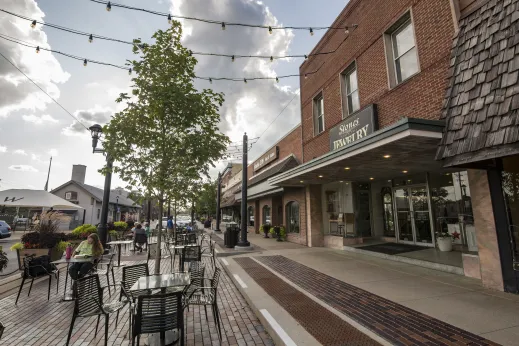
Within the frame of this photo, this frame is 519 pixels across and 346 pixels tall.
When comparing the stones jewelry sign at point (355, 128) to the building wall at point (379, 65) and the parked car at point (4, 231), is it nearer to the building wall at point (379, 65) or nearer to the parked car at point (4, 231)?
the building wall at point (379, 65)

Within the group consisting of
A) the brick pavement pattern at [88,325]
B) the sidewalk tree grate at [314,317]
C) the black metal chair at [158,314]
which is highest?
the black metal chair at [158,314]

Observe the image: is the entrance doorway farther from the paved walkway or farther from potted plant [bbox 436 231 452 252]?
the paved walkway

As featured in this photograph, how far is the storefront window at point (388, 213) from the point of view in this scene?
11.9 m

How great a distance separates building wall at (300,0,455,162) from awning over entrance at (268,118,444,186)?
3.93 feet

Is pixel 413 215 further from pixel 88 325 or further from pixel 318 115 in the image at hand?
pixel 88 325

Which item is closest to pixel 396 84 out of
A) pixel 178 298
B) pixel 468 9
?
pixel 468 9

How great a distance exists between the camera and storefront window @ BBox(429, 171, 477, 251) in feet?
28.0

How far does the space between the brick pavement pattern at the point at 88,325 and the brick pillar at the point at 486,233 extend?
193 inches

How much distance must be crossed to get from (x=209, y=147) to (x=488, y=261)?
257 inches

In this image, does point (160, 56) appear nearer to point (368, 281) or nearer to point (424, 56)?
point (424, 56)

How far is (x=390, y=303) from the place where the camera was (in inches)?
188

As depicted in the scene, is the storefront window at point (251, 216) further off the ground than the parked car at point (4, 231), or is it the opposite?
the storefront window at point (251, 216)

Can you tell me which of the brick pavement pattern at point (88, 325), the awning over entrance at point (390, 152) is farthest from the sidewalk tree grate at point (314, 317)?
the awning over entrance at point (390, 152)

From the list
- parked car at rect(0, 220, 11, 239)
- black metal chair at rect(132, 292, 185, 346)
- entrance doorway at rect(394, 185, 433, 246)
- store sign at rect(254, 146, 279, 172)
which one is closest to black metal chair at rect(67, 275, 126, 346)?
black metal chair at rect(132, 292, 185, 346)
